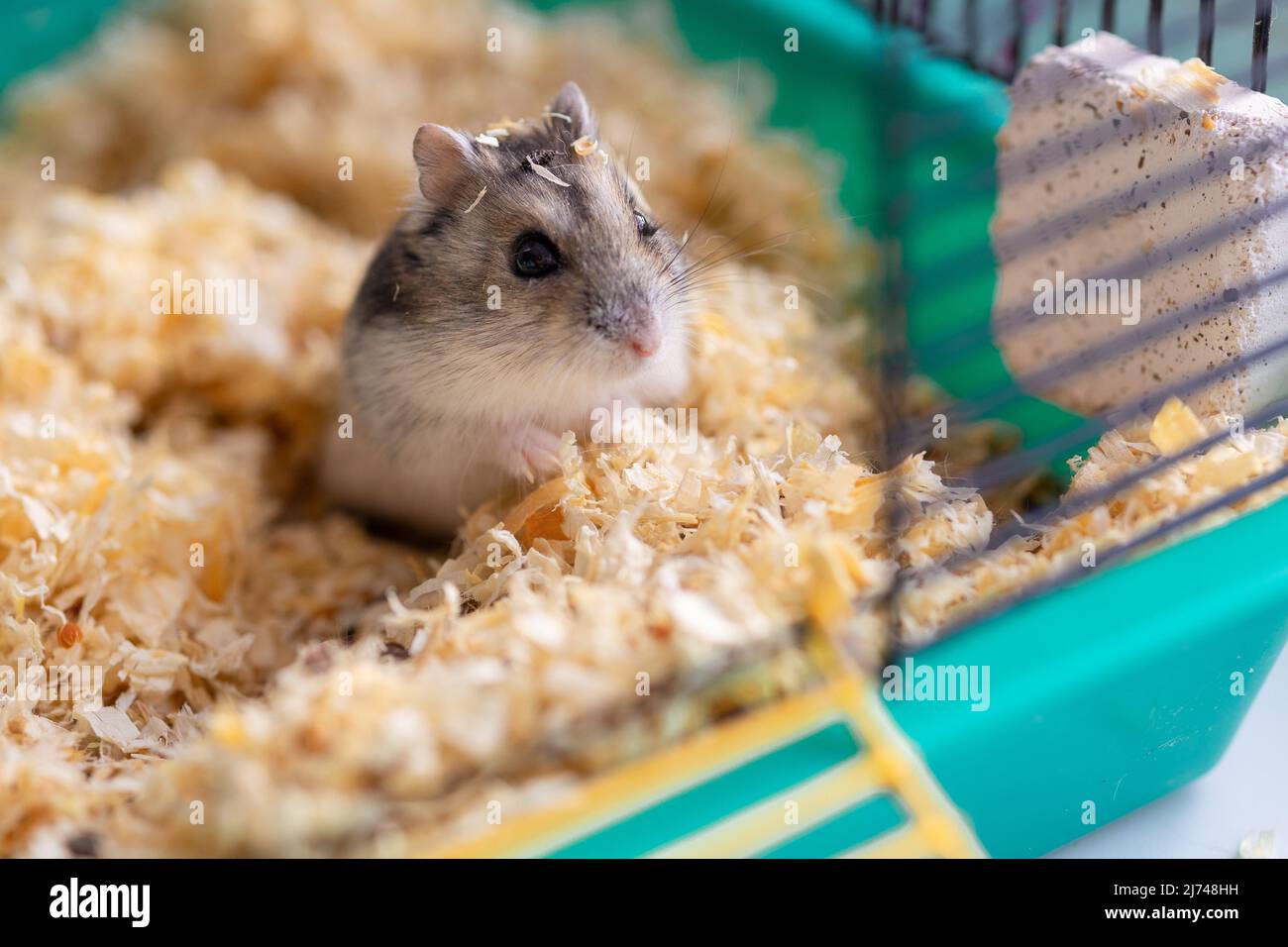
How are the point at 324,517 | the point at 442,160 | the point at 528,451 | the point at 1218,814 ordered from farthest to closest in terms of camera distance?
the point at 324,517
the point at 528,451
the point at 442,160
the point at 1218,814

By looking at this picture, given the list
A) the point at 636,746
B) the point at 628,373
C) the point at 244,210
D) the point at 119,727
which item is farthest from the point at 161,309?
the point at 636,746

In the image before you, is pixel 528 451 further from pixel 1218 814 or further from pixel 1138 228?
pixel 1218 814

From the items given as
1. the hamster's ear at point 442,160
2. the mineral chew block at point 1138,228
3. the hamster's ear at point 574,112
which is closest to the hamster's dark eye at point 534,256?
the hamster's ear at point 442,160

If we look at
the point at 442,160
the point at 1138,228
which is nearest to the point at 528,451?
the point at 442,160

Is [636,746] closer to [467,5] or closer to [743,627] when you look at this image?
[743,627]

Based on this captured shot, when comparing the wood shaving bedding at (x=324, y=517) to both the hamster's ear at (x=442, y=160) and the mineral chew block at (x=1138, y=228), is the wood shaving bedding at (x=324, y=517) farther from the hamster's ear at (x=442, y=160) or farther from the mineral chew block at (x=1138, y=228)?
the hamster's ear at (x=442, y=160)
